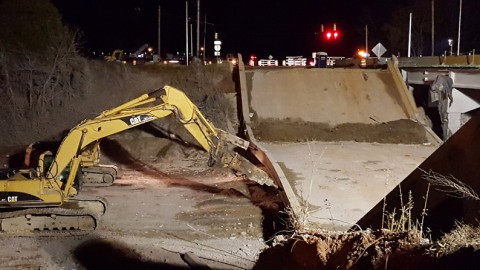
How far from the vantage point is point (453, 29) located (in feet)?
179

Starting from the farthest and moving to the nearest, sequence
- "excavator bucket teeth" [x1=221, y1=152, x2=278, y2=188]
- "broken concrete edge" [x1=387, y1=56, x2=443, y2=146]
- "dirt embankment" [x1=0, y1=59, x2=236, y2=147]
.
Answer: "dirt embankment" [x1=0, y1=59, x2=236, y2=147], "broken concrete edge" [x1=387, y1=56, x2=443, y2=146], "excavator bucket teeth" [x1=221, y1=152, x2=278, y2=188]

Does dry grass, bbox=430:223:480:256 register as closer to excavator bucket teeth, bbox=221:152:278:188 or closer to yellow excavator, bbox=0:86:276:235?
yellow excavator, bbox=0:86:276:235

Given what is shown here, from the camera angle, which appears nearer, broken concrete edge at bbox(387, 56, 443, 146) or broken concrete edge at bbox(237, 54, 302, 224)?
broken concrete edge at bbox(237, 54, 302, 224)

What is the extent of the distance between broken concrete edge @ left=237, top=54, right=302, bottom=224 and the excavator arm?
1426 mm

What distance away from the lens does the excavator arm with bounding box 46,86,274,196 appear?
13.3m

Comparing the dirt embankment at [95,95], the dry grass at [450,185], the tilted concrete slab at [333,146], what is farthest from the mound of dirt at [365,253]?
the dirt embankment at [95,95]

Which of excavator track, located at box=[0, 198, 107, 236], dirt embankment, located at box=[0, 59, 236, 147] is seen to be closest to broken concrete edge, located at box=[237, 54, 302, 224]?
dirt embankment, located at box=[0, 59, 236, 147]

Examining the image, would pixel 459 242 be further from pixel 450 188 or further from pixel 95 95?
pixel 95 95

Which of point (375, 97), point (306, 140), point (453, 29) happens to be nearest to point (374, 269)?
point (306, 140)

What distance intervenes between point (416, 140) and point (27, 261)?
53.5ft

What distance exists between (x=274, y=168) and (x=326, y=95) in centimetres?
1135

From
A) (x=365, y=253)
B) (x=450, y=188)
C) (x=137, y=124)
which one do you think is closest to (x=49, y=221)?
(x=137, y=124)

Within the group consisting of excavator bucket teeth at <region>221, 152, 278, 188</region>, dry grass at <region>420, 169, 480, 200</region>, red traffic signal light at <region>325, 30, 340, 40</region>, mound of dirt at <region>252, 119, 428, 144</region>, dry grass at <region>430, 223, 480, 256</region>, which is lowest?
excavator bucket teeth at <region>221, 152, 278, 188</region>

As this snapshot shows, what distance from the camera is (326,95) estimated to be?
27.2 meters
